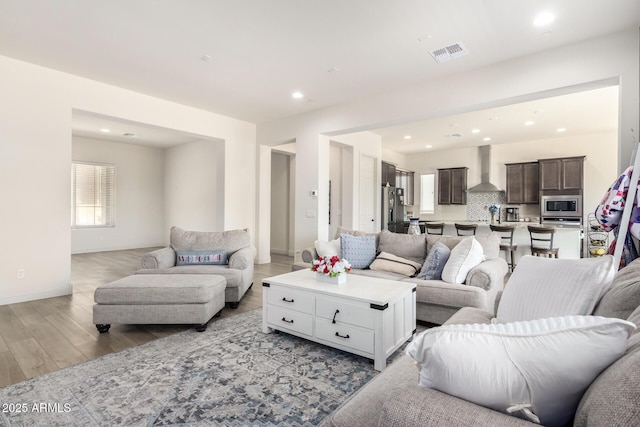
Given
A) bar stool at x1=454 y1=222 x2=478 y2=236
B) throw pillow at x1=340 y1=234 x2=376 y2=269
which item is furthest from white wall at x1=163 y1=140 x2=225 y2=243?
bar stool at x1=454 y1=222 x2=478 y2=236

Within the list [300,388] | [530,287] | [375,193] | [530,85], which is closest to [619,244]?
[530,287]

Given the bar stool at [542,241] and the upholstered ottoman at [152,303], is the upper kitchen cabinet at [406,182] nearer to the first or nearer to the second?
the bar stool at [542,241]

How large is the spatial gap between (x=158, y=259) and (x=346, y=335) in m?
2.50

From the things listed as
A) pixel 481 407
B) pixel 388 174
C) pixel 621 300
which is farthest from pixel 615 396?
pixel 388 174

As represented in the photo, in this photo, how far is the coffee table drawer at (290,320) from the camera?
2.71 m

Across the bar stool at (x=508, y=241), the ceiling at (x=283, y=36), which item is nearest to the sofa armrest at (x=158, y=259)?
the ceiling at (x=283, y=36)

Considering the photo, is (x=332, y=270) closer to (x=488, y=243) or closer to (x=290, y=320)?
(x=290, y=320)

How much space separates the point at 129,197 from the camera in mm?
8695

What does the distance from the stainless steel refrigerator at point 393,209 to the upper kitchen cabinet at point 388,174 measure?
0.51 ft

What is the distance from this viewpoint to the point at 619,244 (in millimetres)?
2352

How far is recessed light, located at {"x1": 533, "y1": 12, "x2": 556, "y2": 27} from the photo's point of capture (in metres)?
2.94

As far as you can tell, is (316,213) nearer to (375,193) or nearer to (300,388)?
(375,193)

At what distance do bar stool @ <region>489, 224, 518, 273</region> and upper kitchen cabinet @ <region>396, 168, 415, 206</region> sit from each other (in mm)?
3813

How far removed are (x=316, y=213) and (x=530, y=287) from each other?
14.3ft
